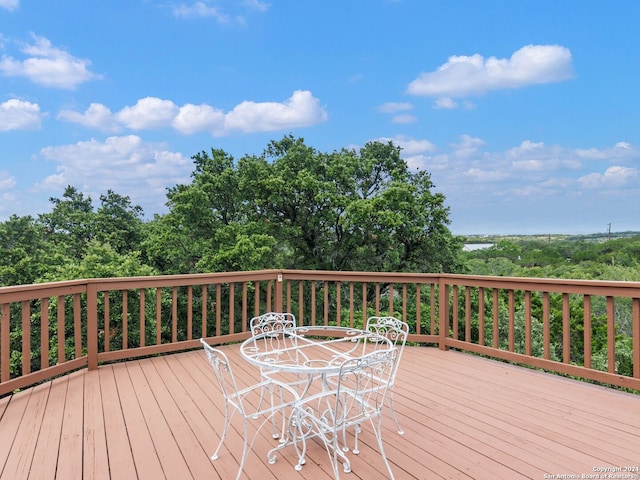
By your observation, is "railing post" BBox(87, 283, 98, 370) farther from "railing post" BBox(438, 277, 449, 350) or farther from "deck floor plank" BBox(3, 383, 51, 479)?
"railing post" BBox(438, 277, 449, 350)

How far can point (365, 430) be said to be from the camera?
2512mm

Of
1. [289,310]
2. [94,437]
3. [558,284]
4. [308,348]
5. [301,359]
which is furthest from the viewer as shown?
[289,310]

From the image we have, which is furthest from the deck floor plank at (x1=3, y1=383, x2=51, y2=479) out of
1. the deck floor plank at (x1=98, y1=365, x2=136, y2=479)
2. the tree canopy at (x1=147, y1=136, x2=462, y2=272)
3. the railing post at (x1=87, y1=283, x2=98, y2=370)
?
the tree canopy at (x1=147, y1=136, x2=462, y2=272)

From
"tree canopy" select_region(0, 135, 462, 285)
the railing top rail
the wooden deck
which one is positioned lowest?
the wooden deck

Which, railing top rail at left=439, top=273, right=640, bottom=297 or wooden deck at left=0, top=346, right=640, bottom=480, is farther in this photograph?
railing top rail at left=439, top=273, right=640, bottom=297

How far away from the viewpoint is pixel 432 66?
1254 cm

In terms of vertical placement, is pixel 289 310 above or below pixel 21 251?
below

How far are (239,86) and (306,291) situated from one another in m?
7.26

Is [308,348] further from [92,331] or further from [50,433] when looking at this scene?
[50,433]

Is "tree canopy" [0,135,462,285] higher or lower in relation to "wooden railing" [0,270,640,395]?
higher

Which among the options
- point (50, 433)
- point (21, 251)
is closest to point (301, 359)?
point (50, 433)

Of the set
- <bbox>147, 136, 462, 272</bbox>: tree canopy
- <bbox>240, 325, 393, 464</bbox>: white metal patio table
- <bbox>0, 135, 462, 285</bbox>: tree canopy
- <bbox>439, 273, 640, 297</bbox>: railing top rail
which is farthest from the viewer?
<bbox>147, 136, 462, 272</bbox>: tree canopy

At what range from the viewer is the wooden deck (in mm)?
2074

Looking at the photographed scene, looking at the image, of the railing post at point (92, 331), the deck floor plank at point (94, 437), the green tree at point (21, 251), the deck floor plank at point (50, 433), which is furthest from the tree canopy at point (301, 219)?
the deck floor plank at point (94, 437)
